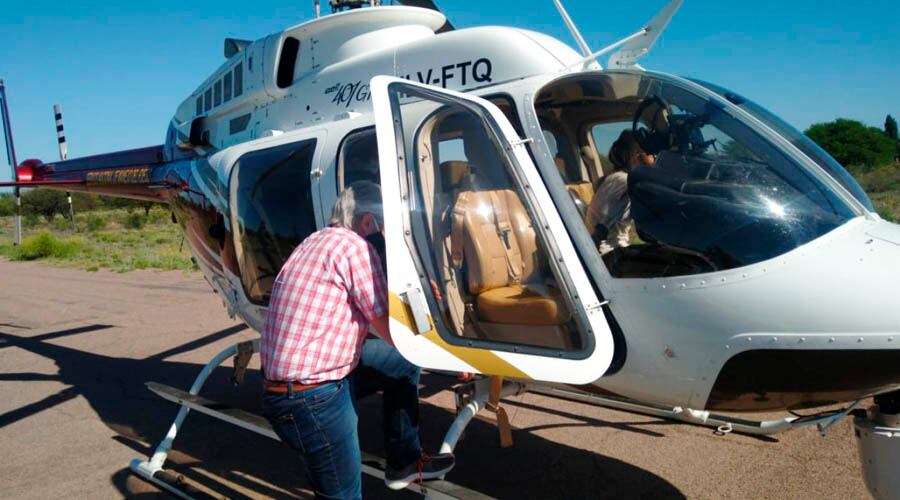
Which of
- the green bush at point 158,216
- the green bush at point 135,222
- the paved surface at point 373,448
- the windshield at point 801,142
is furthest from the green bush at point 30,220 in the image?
the windshield at point 801,142

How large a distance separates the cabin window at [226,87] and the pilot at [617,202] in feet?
13.3

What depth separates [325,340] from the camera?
2.47 meters

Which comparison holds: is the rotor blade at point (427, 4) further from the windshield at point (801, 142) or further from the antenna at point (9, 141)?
the antenna at point (9, 141)

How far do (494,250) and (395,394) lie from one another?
33.1 inches

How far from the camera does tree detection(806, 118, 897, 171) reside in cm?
3322

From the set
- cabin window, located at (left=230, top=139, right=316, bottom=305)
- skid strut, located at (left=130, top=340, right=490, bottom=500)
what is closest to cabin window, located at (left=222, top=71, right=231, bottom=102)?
cabin window, located at (left=230, top=139, right=316, bottom=305)

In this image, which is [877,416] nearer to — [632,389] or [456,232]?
[632,389]

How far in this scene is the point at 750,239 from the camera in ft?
7.66

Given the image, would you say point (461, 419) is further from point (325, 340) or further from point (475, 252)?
point (325, 340)

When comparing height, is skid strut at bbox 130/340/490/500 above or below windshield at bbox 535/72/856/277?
below

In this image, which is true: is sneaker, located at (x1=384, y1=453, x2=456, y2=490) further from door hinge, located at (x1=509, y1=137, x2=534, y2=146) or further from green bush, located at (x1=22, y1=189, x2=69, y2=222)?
green bush, located at (x1=22, y1=189, x2=69, y2=222)

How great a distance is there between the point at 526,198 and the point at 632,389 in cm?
91

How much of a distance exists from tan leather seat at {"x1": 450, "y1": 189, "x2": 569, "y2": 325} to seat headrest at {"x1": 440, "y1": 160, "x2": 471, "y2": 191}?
0.09m

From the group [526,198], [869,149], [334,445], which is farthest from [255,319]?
[869,149]
